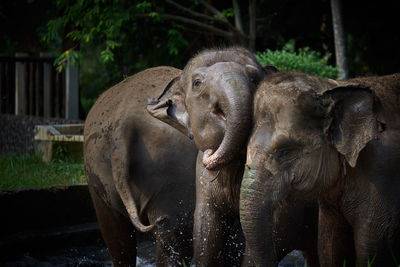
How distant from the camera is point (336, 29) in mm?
9031

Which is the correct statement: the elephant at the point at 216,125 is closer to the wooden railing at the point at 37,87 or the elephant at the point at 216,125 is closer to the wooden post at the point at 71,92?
the wooden post at the point at 71,92

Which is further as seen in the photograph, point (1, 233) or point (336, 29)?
point (336, 29)

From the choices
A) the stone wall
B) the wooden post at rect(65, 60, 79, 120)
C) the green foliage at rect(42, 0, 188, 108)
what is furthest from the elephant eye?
the wooden post at rect(65, 60, 79, 120)

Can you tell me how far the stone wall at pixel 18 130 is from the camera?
35.2ft

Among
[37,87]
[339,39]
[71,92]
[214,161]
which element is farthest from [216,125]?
[37,87]

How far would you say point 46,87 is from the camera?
39.1 ft

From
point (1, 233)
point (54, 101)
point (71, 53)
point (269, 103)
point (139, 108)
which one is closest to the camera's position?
point (269, 103)

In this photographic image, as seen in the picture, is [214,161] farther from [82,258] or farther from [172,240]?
[82,258]

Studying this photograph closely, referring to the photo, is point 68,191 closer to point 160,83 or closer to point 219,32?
point 160,83

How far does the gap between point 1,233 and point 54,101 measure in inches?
255

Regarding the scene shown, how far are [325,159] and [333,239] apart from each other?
614 mm

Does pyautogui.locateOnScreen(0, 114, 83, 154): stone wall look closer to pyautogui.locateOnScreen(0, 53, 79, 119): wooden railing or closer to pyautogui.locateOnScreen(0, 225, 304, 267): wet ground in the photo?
pyautogui.locateOnScreen(0, 53, 79, 119): wooden railing

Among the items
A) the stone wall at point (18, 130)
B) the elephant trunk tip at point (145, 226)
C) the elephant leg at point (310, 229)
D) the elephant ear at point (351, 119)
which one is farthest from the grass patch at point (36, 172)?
the elephant ear at point (351, 119)

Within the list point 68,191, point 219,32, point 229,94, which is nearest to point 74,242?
point 68,191
